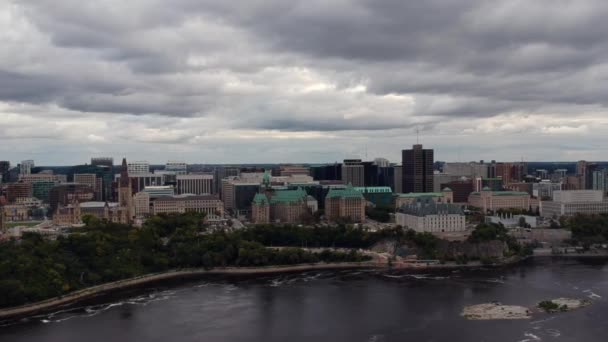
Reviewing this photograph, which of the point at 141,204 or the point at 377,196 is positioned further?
the point at 377,196

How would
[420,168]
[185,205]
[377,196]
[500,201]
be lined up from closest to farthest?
[185,205] → [500,201] → [377,196] → [420,168]

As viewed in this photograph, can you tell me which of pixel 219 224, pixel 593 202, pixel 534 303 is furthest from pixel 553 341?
pixel 593 202

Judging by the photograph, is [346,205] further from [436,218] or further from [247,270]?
[247,270]

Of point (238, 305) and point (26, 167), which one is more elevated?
point (26, 167)

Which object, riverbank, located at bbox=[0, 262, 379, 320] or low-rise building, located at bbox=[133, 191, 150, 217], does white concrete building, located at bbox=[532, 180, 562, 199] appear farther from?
riverbank, located at bbox=[0, 262, 379, 320]

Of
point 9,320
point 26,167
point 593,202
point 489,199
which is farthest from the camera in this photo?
point 26,167

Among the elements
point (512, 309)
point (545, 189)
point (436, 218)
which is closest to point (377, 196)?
point (436, 218)

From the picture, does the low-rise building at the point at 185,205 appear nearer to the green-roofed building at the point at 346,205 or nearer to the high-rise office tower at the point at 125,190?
the high-rise office tower at the point at 125,190

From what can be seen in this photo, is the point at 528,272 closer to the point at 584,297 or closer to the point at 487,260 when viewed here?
the point at 487,260
